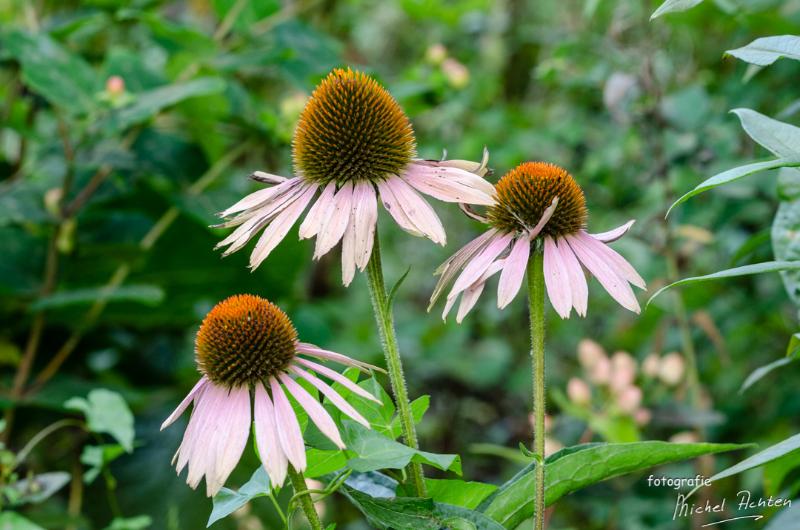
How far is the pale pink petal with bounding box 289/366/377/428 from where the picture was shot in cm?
57

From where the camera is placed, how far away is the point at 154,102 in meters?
1.40

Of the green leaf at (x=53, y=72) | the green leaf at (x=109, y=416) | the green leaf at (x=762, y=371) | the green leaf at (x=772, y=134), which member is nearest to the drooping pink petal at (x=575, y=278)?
the green leaf at (x=772, y=134)

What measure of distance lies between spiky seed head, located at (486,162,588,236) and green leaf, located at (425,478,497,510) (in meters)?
0.22

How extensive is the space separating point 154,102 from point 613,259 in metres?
0.98

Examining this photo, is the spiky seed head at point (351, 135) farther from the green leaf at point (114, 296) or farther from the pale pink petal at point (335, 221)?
the green leaf at point (114, 296)

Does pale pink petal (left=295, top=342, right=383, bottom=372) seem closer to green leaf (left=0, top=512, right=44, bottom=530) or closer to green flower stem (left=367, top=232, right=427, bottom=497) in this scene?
green flower stem (left=367, top=232, right=427, bottom=497)

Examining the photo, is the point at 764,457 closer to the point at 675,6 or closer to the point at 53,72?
the point at 675,6

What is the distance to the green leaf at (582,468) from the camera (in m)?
0.62

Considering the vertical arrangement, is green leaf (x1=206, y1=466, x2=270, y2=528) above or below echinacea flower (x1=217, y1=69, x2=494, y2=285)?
below

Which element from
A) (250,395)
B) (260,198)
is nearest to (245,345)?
(250,395)

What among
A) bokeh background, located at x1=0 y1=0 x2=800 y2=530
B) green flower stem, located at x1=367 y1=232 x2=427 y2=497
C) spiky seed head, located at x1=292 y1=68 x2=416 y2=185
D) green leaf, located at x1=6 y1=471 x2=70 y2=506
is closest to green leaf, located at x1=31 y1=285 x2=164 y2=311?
bokeh background, located at x1=0 y1=0 x2=800 y2=530

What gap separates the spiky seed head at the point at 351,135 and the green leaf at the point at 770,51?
29 cm

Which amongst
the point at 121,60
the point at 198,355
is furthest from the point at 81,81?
the point at 198,355
